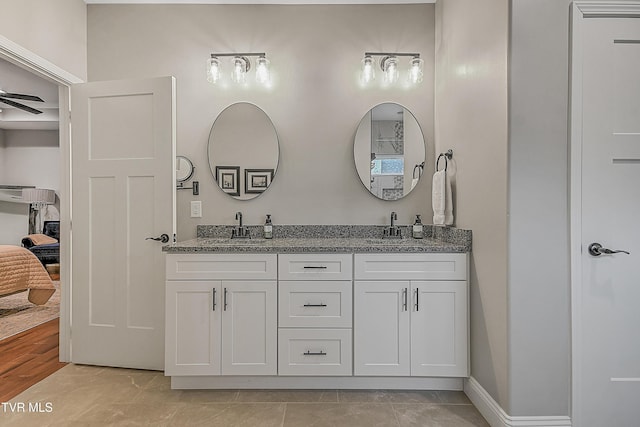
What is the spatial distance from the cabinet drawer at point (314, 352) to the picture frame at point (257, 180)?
107 centimetres

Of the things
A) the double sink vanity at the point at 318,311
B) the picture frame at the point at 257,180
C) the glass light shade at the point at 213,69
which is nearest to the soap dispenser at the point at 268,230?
the picture frame at the point at 257,180

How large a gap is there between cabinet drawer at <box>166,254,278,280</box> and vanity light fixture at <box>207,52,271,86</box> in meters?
1.33

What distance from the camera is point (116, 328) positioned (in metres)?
2.59

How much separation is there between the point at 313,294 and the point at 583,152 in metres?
1.58

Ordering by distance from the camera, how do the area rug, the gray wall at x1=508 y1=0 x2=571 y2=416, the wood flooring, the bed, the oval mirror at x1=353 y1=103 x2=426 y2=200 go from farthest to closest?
the bed → the area rug → the oval mirror at x1=353 y1=103 x2=426 y2=200 → the wood flooring → the gray wall at x1=508 y1=0 x2=571 y2=416

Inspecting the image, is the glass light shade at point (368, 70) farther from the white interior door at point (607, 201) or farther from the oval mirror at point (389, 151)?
the white interior door at point (607, 201)

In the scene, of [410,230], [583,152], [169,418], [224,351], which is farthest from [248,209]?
[583,152]

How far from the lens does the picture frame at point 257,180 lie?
277 cm

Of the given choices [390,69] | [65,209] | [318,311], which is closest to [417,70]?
[390,69]

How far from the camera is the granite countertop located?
2203 mm

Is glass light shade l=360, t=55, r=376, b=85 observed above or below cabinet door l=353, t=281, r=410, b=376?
above

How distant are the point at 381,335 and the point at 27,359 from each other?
261cm

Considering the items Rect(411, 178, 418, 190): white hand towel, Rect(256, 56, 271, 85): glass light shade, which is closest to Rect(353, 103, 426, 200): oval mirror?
Rect(411, 178, 418, 190): white hand towel

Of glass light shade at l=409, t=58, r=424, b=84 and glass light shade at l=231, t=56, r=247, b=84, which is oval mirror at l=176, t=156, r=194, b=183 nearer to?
glass light shade at l=231, t=56, r=247, b=84
